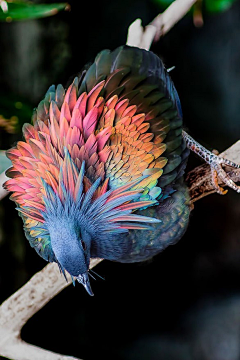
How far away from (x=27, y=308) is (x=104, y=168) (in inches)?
21.9

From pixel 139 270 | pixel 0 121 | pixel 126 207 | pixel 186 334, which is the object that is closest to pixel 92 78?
pixel 126 207

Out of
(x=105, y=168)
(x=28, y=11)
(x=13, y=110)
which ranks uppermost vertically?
(x=28, y=11)

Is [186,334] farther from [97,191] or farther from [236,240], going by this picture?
[97,191]

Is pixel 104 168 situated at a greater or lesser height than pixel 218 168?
greater

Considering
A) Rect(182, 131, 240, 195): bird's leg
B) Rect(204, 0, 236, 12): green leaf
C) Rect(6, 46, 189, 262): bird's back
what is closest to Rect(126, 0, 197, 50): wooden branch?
Rect(6, 46, 189, 262): bird's back

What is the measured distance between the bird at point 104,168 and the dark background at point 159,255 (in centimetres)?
78

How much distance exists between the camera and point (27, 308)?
113 cm

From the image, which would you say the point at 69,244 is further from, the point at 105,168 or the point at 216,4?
the point at 216,4

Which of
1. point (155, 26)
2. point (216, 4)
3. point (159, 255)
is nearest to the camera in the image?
point (155, 26)

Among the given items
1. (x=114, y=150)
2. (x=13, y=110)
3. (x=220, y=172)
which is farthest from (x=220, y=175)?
(x=13, y=110)

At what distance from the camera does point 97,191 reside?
767 mm

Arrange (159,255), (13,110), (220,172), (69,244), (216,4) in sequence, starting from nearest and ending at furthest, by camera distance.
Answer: (69,244)
(220,172)
(13,110)
(216,4)
(159,255)

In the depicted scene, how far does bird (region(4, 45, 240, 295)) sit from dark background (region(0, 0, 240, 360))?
78 centimetres

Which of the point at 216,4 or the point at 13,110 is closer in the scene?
the point at 13,110
